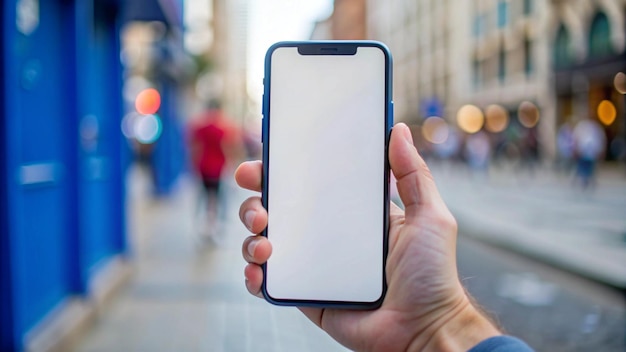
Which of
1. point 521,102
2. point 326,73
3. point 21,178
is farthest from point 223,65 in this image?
point 326,73

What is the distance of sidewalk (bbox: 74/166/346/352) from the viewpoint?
13.3 feet

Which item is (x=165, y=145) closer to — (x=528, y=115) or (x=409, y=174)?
(x=528, y=115)

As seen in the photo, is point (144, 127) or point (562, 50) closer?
point (562, 50)

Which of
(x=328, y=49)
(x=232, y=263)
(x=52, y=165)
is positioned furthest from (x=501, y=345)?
(x=232, y=263)

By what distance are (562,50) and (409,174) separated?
26366 mm

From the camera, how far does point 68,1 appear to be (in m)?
6.00

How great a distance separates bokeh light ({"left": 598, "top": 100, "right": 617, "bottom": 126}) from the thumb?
27355mm

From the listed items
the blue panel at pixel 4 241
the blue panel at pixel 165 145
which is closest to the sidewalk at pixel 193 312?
the blue panel at pixel 4 241

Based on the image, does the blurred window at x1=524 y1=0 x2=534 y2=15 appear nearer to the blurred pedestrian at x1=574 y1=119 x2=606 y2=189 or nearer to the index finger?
the index finger

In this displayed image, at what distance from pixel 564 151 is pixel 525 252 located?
44.7ft

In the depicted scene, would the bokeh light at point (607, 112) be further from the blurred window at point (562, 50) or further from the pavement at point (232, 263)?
the pavement at point (232, 263)

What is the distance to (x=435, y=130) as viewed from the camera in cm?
3628

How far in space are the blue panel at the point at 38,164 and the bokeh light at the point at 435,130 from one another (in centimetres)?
2703

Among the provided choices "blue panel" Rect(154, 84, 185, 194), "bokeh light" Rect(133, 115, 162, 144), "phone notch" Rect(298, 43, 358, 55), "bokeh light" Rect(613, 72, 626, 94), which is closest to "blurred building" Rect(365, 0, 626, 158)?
"bokeh light" Rect(613, 72, 626, 94)
